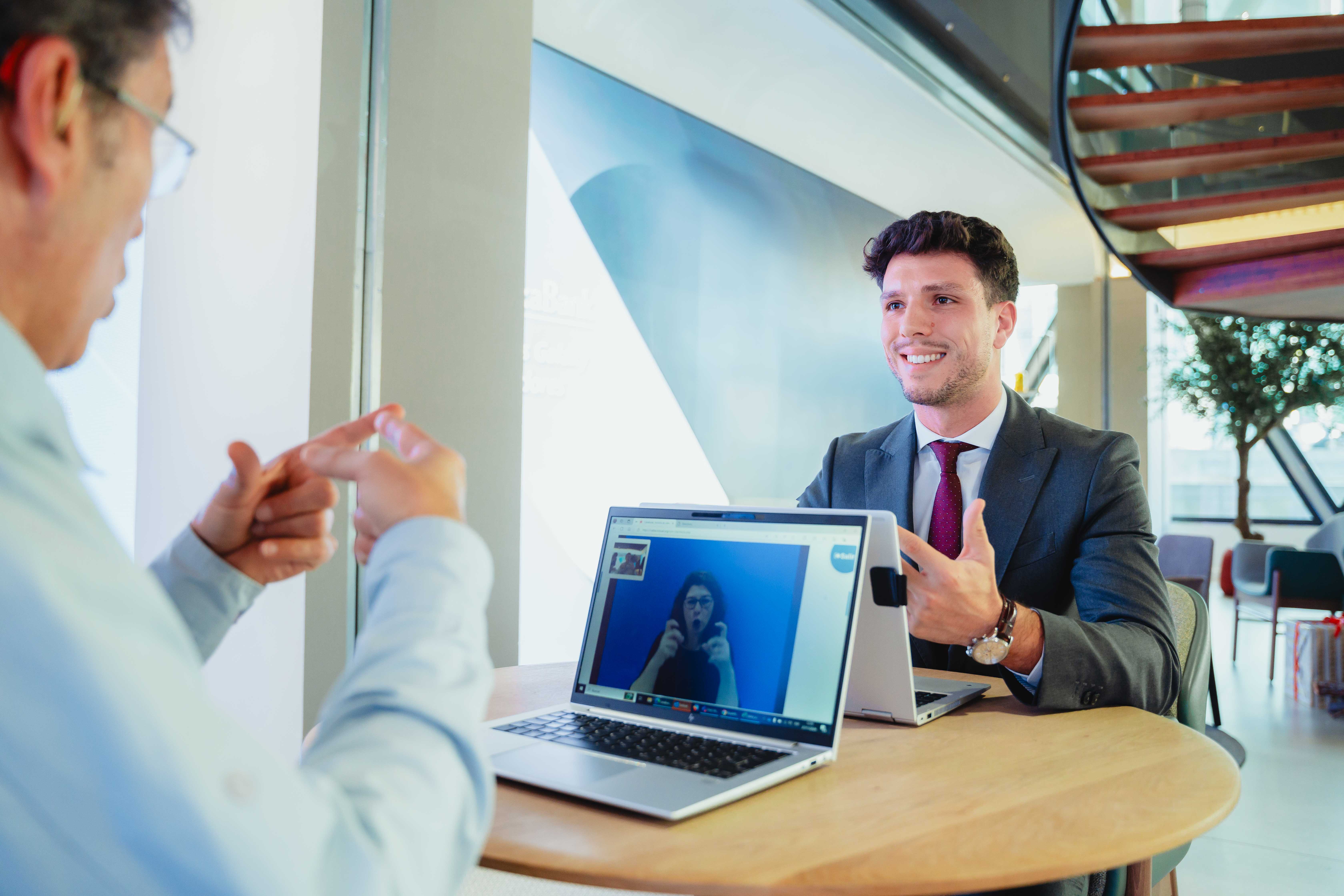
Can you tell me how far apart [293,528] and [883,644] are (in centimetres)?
76

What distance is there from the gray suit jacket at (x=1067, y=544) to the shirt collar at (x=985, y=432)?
0.06 ft

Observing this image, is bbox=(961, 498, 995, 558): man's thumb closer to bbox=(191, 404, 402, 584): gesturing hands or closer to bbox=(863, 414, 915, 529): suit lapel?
bbox=(863, 414, 915, 529): suit lapel

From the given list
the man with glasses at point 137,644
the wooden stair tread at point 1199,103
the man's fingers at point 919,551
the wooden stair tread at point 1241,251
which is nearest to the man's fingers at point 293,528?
the man with glasses at point 137,644

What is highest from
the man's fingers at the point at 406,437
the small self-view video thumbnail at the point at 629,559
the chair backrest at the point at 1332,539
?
the man's fingers at the point at 406,437

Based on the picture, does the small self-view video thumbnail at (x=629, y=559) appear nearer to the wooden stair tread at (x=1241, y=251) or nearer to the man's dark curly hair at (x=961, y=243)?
the man's dark curly hair at (x=961, y=243)

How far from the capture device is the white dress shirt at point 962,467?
196 cm

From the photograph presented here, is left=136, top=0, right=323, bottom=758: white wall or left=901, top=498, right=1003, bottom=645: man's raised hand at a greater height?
left=136, top=0, right=323, bottom=758: white wall


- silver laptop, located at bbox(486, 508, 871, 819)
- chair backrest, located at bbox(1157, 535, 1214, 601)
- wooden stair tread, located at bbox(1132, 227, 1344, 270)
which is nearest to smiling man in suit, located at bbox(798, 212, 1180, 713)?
silver laptop, located at bbox(486, 508, 871, 819)

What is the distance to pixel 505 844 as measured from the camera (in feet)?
2.64

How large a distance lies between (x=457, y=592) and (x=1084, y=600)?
4.62 feet

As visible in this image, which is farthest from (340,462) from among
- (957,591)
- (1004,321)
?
(1004,321)

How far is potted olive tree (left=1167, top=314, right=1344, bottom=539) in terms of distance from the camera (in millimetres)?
6281

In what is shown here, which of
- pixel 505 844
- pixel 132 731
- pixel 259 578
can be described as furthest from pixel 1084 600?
pixel 132 731

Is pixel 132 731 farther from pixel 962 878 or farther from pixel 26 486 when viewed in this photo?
pixel 962 878
